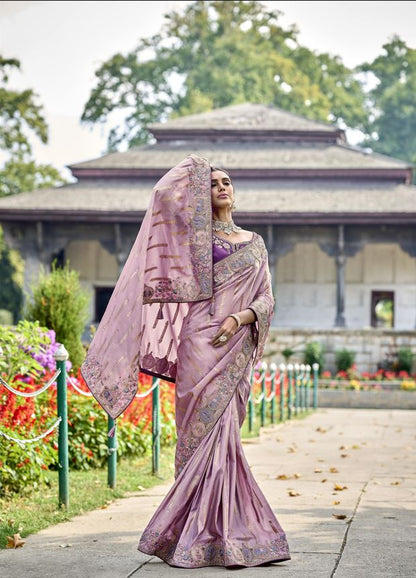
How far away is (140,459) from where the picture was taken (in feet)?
32.6

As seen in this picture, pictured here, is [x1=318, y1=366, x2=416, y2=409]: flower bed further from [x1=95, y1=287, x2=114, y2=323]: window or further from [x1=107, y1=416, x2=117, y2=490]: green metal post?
[x1=107, y1=416, x2=117, y2=490]: green metal post

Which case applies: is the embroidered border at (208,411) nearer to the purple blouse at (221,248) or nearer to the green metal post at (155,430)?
the purple blouse at (221,248)

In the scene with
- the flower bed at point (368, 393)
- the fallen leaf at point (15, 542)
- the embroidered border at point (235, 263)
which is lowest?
the flower bed at point (368, 393)

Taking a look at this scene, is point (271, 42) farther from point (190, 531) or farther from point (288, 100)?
point (190, 531)

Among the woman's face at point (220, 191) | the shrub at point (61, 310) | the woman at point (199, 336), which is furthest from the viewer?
the shrub at point (61, 310)

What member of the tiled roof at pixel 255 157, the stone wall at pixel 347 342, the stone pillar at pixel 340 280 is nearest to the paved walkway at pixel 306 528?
the stone wall at pixel 347 342

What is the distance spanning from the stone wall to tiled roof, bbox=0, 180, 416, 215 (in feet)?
11.2

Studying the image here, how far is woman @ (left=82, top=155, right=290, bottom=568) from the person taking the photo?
525 cm

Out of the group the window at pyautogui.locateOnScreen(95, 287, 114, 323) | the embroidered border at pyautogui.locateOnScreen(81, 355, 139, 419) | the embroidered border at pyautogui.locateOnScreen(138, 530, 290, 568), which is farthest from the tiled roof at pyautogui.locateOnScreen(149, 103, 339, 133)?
the embroidered border at pyautogui.locateOnScreen(138, 530, 290, 568)

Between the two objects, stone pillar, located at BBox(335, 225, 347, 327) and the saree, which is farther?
stone pillar, located at BBox(335, 225, 347, 327)

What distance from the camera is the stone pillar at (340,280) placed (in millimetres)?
28047

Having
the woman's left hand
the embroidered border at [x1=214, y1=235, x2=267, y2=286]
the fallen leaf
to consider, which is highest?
the embroidered border at [x1=214, y1=235, x2=267, y2=286]

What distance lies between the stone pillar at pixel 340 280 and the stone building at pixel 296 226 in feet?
0.10

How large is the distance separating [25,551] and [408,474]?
4475 mm
